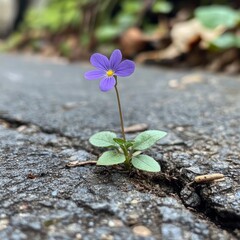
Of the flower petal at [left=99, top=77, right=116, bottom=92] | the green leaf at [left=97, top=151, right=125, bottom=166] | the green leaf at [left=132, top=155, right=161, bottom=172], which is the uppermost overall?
the flower petal at [left=99, top=77, right=116, bottom=92]

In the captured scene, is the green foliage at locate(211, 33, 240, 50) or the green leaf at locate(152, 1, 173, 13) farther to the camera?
the green leaf at locate(152, 1, 173, 13)

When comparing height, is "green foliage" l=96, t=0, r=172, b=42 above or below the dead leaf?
above

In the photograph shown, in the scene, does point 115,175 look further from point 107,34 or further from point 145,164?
point 107,34

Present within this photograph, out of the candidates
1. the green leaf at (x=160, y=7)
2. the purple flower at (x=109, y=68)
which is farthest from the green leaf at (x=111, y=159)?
the green leaf at (x=160, y=7)

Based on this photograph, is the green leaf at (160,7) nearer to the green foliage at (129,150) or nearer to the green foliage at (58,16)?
the green foliage at (58,16)

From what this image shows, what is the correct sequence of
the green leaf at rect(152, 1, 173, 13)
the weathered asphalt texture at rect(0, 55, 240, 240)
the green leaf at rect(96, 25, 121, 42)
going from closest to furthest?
the weathered asphalt texture at rect(0, 55, 240, 240)
the green leaf at rect(152, 1, 173, 13)
the green leaf at rect(96, 25, 121, 42)

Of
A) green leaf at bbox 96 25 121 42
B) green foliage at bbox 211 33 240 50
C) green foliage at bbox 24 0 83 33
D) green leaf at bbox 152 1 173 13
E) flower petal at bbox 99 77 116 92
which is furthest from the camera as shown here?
green foliage at bbox 24 0 83 33

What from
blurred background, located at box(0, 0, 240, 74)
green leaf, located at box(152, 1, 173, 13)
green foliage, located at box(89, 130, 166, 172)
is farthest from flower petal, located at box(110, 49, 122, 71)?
green leaf, located at box(152, 1, 173, 13)

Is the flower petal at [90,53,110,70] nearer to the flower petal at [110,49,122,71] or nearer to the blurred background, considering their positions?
the flower petal at [110,49,122,71]

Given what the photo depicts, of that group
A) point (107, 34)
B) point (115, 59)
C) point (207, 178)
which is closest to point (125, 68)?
point (115, 59)
